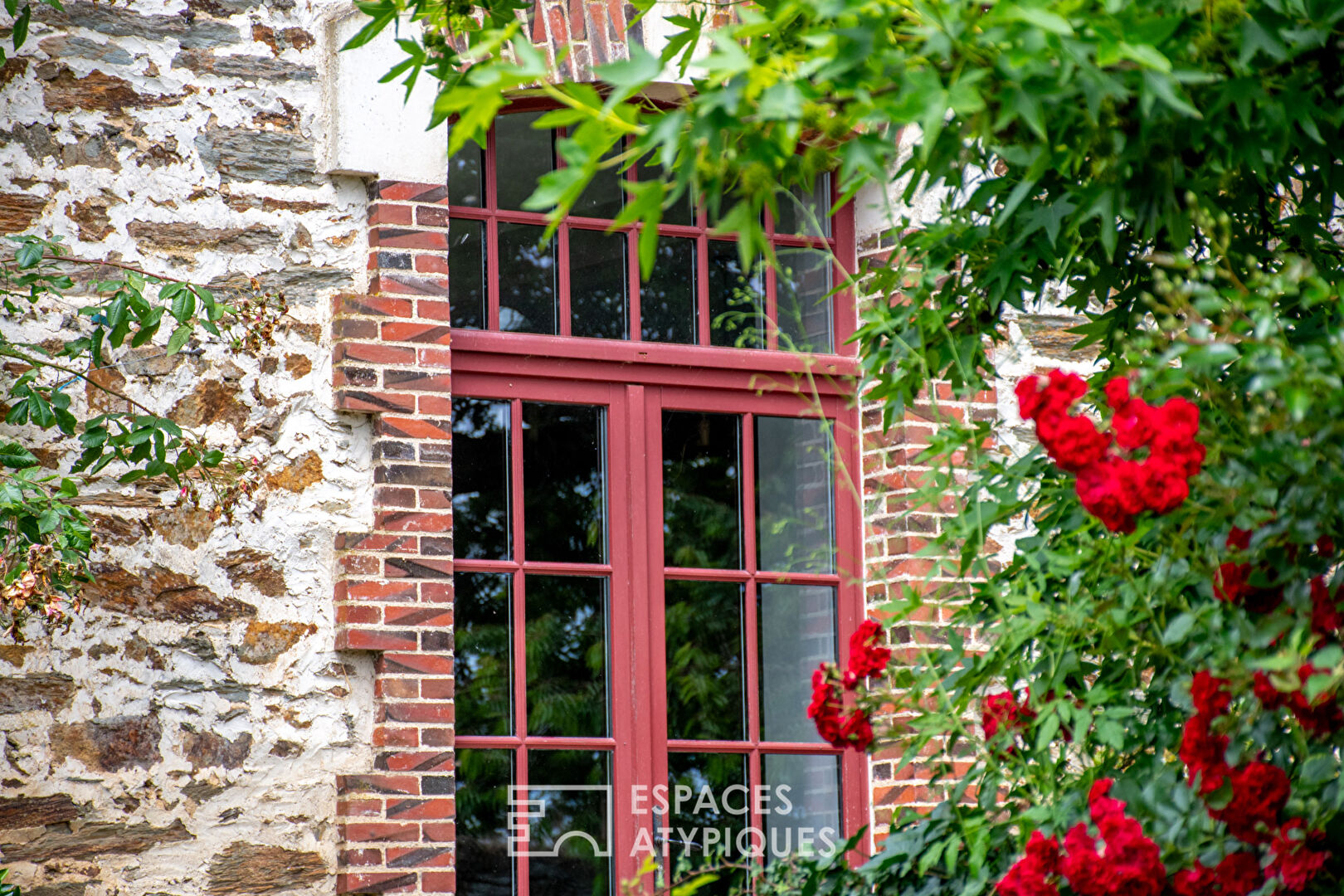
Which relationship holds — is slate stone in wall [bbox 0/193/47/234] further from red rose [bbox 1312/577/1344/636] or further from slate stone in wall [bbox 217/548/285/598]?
red rose [bbox 1312/577/1344/636]

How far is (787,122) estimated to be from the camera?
5.01 ft

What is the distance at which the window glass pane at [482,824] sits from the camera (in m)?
4.25

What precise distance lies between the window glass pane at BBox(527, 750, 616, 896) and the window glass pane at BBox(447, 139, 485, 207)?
1678mm

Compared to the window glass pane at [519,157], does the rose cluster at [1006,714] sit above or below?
below

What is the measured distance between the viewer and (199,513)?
4.04m

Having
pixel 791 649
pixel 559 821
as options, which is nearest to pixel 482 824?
pixel 559 821

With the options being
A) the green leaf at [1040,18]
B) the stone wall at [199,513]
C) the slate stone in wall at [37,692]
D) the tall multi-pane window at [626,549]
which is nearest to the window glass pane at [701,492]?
the tall multi-pane window at [626,549]

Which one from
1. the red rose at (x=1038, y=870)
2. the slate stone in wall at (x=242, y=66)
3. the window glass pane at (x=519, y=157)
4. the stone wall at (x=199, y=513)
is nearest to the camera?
the red rose at (x=1038, y=870)

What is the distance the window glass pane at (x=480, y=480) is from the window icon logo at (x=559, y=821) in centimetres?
71

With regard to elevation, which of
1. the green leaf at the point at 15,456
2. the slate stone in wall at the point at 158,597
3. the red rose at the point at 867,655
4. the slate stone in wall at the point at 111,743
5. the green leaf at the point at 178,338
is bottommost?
the slate stone in wall at the point at 111,743

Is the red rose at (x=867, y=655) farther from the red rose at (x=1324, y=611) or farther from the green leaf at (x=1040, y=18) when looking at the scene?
the green leaf at (x=1040, y=18)

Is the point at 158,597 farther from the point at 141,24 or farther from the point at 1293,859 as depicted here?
the point at 1293,859

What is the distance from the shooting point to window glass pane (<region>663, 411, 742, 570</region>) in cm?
466

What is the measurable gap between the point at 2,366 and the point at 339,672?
1.19m
